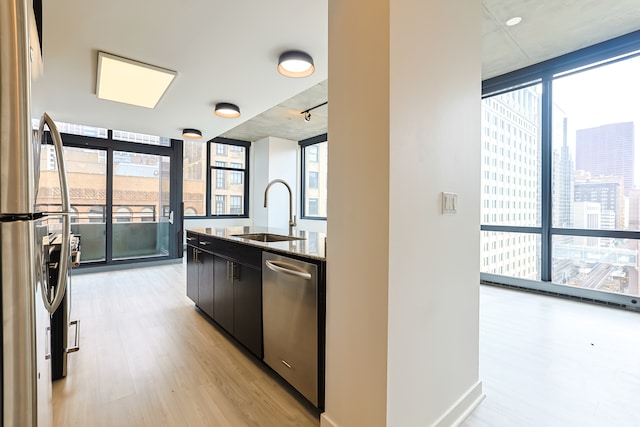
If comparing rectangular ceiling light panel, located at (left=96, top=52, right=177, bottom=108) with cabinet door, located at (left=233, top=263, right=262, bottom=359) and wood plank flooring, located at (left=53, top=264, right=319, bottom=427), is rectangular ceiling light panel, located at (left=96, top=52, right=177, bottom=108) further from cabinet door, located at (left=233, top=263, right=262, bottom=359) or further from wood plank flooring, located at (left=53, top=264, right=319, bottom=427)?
wood plank flooring, located at (left=53, top=264, right=319, bottom=427)

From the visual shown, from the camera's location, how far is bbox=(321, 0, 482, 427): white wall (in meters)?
1.23

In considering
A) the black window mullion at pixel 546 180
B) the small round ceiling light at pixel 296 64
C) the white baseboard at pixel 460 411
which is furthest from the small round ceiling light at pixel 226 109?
the black window mullion at pixel 546 180

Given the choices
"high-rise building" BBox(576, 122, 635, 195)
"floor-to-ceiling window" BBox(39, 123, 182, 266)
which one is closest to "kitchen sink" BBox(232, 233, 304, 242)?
"floor-to-ceiling window" BBox(39, 123, 182, 266)

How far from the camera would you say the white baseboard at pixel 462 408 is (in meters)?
1.53

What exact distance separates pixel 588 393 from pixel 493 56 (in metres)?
3.61

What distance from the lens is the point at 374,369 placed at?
1259 mm

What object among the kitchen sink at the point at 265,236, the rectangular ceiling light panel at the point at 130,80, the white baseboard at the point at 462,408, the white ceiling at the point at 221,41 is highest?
the white ceiling at the point at 221,41

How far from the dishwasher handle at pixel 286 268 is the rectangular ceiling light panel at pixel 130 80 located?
→ 2418 millimetres

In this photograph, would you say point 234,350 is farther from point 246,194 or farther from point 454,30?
point 246,194

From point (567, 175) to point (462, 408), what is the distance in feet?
12.3

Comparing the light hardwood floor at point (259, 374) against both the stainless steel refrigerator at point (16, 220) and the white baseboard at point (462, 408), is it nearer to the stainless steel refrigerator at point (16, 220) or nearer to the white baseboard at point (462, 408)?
the white baseboard at point (462, 408)

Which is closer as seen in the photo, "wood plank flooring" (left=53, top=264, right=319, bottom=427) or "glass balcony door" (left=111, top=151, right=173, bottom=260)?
"wood plank flooring" (left=53, top=264, right=319, bottom=427)

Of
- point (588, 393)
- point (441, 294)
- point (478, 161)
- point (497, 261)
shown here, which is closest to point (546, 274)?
point (497, 261)

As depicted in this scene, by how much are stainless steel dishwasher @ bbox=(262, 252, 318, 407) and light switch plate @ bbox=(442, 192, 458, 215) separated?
753mm
